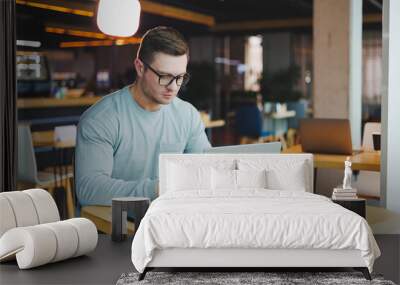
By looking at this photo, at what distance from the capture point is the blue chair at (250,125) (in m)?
7.66

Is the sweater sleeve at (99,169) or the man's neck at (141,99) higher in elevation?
the man's neck at (141,99)

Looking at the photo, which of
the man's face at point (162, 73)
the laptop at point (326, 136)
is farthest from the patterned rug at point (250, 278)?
the man's face at point (162, 73)

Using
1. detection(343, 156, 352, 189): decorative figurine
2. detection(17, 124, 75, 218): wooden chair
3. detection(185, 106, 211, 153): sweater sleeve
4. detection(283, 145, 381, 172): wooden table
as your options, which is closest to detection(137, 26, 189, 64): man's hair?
detection(185, 106, 211, 153): sweater sleeve

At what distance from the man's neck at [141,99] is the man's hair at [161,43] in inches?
11.7

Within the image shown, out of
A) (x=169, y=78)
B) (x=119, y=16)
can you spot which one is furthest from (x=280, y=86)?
(x=119, y=16)

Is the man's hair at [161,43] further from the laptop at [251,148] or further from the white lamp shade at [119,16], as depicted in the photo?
the laptop at [251,148]

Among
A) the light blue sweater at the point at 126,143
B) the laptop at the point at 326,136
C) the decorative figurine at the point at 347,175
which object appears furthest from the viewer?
the light blue sweater at the point at 126,143

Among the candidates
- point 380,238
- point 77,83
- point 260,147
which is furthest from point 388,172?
point 77,83

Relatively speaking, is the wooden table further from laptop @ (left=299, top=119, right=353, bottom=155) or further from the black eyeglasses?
the black eyeglasses

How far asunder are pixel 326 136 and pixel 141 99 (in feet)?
6.33

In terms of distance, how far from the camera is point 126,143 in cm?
754

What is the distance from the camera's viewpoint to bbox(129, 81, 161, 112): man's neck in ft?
24.9

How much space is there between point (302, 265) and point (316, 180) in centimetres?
216

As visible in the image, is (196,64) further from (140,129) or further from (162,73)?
(140,129)
